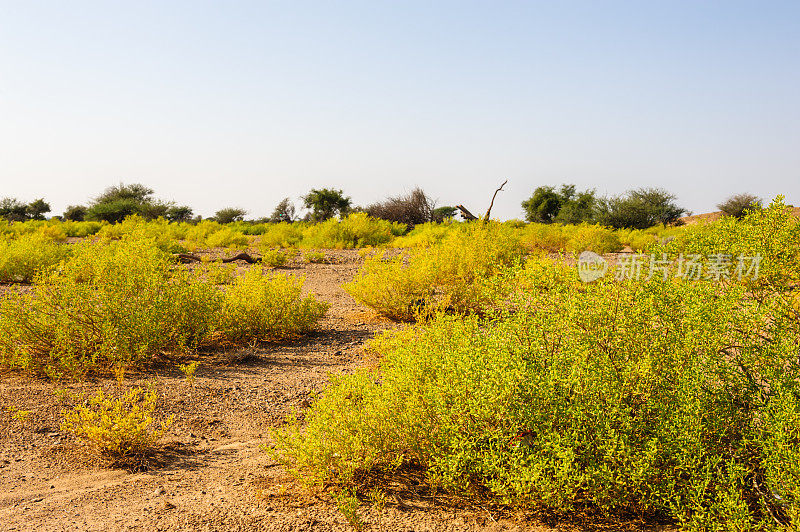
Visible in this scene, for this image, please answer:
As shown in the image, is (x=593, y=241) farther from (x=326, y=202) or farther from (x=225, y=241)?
(x=326, y=202)

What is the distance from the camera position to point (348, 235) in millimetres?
21984

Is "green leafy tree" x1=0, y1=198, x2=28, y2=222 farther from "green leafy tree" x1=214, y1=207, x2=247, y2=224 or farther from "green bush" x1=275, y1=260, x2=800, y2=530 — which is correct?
"green bush" x1=275, y1=260, x2=800, y2=530

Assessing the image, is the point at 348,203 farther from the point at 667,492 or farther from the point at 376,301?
the point at 667,492

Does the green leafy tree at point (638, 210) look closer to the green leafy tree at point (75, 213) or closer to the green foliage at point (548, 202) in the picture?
the green foliage at point (548, 202)

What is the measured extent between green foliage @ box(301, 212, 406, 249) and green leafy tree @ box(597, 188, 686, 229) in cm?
1452

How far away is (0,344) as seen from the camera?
5863 mm

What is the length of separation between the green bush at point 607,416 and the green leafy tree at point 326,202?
3676cm

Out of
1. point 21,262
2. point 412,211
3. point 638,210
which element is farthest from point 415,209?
point 21,262

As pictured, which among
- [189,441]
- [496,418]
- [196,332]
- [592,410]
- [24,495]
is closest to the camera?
[592,410]

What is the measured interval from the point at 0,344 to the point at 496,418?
511cm

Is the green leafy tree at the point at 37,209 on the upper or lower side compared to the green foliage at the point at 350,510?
upper

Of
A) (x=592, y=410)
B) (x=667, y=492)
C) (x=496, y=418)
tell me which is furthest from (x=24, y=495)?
(x=667, y=492)

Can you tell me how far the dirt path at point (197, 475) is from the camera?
125 inches

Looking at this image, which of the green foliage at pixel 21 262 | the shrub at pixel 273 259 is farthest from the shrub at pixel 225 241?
the green foliage at pixel 21 262
